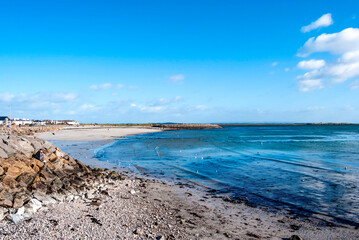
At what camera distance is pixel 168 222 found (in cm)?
915

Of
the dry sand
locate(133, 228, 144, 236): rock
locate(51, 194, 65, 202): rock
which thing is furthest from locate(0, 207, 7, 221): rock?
the dry sand

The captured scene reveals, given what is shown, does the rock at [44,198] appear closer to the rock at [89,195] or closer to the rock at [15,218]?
the rock at [89,195]

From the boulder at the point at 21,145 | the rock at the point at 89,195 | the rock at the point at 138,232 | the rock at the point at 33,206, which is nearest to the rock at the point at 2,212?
the rock at the point at 33,206

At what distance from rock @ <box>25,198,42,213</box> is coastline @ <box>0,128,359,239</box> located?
34 cm

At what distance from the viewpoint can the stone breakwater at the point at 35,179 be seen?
933cm

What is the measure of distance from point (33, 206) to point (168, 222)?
5214mm

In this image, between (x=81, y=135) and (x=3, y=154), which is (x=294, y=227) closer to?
(x=3, y=154)

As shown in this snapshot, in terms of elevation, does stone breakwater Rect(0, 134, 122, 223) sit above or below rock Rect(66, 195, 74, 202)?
above

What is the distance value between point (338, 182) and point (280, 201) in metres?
6.85

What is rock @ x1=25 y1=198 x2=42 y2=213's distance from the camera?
907cm

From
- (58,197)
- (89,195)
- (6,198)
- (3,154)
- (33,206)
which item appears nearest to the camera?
(33,206)

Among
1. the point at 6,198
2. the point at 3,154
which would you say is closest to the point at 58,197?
the point at 6,198

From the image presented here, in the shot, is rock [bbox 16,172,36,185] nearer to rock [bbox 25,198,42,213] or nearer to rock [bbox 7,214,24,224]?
rock [bbox 25,198,42,213]

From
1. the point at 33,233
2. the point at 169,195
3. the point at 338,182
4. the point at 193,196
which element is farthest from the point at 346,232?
the point at 33,233
